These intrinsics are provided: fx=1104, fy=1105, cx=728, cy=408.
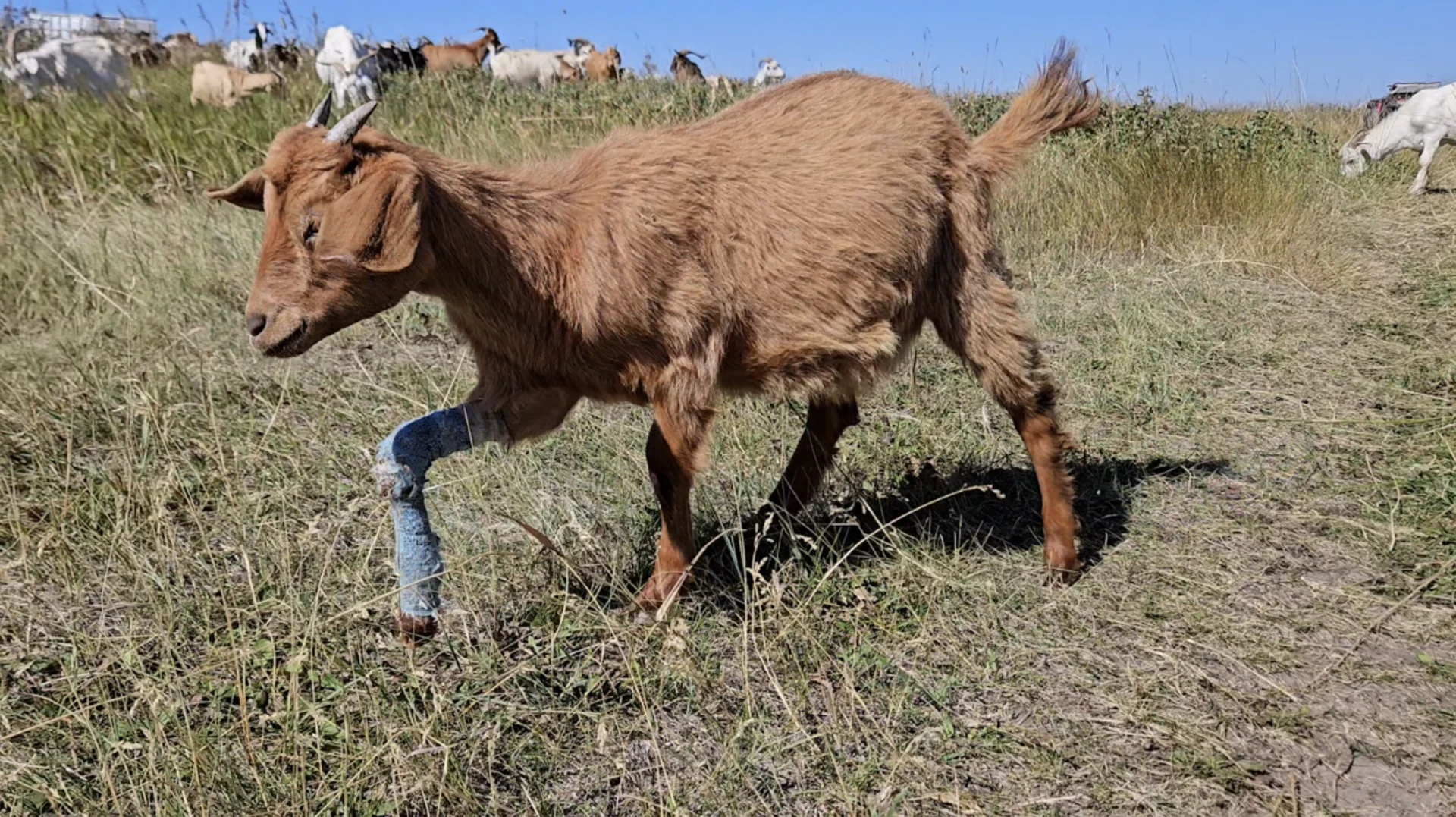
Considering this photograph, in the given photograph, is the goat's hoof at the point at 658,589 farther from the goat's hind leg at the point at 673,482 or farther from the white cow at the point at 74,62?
the white cow at the point at 74,62

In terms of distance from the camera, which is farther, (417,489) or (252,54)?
(252,54)

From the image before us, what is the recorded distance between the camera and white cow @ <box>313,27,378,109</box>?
384 inches

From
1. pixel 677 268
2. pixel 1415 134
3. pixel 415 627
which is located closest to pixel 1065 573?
pixel 677 268

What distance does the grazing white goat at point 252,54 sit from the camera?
34.5 feet

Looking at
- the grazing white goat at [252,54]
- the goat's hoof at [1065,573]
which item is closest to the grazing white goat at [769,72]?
the grazing white goat at [252,54]

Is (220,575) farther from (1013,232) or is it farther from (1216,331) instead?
(1013,232)

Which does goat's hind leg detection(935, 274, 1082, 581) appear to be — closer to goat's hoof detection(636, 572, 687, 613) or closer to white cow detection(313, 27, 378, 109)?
goat's hoof detection(636, 572, 687, 613)

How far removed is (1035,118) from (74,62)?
13.0 meters

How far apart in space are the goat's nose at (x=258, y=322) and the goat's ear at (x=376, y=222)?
0.67ft

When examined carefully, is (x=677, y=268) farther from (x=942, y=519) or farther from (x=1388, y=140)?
(x=1388, y=140)

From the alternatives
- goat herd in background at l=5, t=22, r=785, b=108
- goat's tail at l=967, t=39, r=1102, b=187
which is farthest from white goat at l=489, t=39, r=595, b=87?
goat's tail at l=967, t=39, r=1102, b=187

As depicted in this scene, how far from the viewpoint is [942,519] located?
421 cm

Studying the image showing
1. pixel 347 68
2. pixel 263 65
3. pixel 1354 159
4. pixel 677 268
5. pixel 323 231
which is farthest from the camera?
pixel 1354 159

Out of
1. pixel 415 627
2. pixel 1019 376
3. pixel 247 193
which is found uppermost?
pixel 247 193
